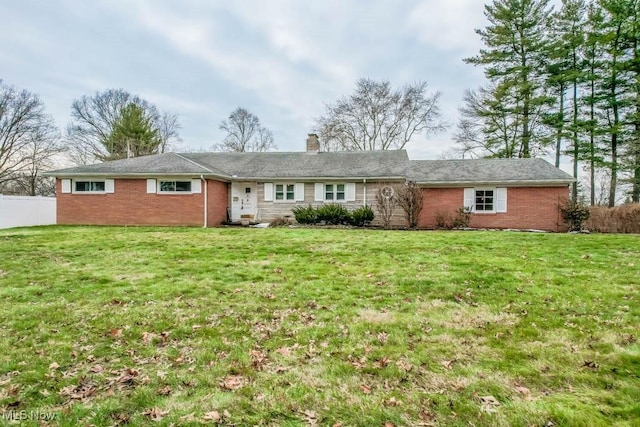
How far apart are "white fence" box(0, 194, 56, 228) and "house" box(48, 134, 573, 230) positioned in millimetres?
1412

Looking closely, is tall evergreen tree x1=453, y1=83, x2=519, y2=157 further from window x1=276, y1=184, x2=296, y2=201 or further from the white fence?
the white fence

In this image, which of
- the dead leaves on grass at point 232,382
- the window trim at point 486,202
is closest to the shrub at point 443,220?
the window trim at point 486,202

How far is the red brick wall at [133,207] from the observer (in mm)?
16259

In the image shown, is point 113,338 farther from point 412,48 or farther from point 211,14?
point 412,48

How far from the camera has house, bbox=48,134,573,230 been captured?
16.2 meters

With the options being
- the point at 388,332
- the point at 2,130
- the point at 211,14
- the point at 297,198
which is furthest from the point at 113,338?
the point at 2,130

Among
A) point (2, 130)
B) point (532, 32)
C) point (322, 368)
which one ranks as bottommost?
point (322, 368)

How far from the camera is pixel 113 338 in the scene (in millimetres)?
3914

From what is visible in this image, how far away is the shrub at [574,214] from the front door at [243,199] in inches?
563

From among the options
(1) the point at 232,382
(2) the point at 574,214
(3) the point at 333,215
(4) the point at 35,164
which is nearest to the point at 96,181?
(3) the point at 333,215

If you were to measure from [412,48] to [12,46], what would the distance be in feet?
63.4

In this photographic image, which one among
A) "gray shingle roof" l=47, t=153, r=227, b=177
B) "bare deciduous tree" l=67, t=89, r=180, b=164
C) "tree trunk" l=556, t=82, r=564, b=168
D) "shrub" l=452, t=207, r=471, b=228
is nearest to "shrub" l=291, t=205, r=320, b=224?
"gray shingle roof" l=47, t=153, r=227, b=177

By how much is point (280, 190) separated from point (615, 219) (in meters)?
15.0

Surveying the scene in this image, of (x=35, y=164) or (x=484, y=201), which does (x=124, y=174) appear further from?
(x=35, y=164)
